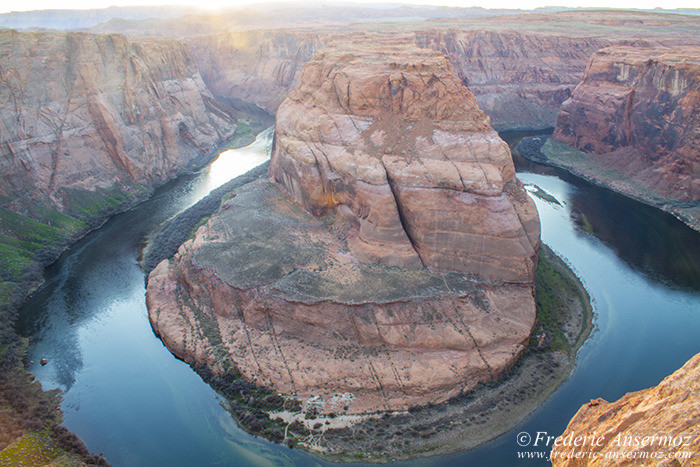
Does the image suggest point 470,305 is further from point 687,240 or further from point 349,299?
point 687,240

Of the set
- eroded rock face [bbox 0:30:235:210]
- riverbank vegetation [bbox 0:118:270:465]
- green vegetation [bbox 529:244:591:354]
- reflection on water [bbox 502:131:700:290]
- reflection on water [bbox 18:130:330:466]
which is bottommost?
reflection on water [bbox 18:130:330:466]

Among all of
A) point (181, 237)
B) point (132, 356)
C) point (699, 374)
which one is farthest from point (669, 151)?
point (132, 356)

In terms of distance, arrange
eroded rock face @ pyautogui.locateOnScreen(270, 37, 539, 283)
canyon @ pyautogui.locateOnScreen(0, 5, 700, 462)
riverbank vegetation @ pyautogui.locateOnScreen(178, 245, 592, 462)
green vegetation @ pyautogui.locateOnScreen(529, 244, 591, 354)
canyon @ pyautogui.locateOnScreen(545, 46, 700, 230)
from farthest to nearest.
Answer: canyon @ pyautogui.locateOnScreen(545, 46, 700, 230) < green vegetation @ pyautogui.locateOnScreen(529, 244, 591, 354) < eroded rock face @ pyautogui.locateOnScreen(270, 37, 539, 283) < canyon @ pyautogui.locateOnScreen(0, 5, 700, 462) < riverbank vegetation @ pyautogui.locateOnScreen(178, 245, 592, 462)

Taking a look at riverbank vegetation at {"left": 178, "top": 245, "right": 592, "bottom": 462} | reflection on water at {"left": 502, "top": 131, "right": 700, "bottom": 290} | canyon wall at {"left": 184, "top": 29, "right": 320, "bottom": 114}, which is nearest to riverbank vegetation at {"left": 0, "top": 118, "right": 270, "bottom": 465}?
riverbank vegetation at {"left": 178, "top": 245, "right": 592, "bottom": 462}

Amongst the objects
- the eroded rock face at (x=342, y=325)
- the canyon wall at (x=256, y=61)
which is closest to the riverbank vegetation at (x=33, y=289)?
the eroded rock face at (x=342, y=325)

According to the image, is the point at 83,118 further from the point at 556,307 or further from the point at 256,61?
the point at 256,61

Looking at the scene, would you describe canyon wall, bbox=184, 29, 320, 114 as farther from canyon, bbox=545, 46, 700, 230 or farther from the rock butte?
the rock butte

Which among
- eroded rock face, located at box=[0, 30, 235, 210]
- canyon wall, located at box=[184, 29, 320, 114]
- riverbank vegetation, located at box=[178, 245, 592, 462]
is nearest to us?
riverbank vegetation, located at box=[178, 245, 592, 462]

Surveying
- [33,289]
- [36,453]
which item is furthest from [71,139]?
[36,453]
